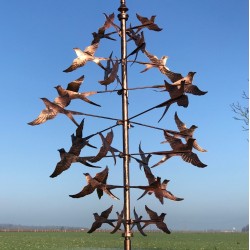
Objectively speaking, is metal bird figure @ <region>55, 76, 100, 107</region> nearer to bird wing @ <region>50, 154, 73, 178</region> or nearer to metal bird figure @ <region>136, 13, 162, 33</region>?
bird wing @ <region>50, 154, 73, 178</region>

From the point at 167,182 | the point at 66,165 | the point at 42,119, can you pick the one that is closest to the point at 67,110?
the point at 42,119

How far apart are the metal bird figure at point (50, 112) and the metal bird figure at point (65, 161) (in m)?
0.27

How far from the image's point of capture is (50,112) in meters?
3.46

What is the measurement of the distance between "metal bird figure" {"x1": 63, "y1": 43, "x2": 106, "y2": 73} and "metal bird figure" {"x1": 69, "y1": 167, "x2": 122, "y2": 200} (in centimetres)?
88

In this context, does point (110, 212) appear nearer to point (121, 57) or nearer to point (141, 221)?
point (141, 221)

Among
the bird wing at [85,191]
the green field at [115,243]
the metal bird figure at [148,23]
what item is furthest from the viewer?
the green field at [115,243]

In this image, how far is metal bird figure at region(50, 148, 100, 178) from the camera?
3.28 meters

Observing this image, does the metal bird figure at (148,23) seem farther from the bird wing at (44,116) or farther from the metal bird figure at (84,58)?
the bird wing at (44,116)

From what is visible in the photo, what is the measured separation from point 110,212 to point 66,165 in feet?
1.74

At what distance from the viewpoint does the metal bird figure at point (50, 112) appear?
3.41 meters

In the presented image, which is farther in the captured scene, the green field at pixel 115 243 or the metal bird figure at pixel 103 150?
the green field at pixel 115 243

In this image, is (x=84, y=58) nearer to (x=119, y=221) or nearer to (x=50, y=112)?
(x=50, y=112)

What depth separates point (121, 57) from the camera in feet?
12.5

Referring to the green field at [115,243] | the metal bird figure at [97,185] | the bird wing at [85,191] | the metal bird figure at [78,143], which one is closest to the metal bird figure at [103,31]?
the metal bird figure at [78,143]
